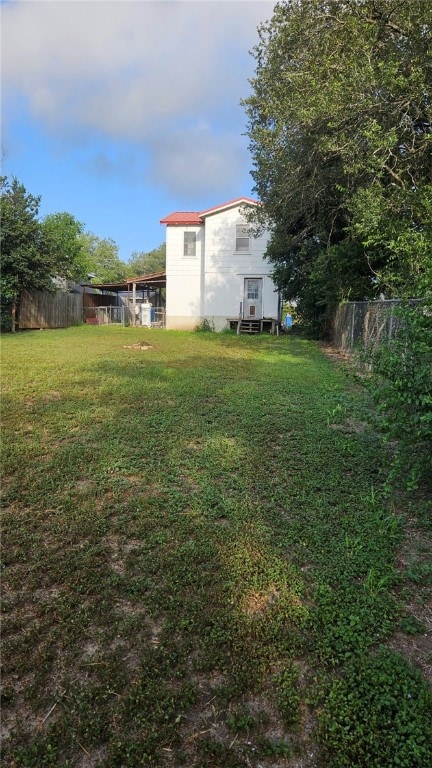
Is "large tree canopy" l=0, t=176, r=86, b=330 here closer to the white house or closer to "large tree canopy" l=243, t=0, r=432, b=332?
the white house

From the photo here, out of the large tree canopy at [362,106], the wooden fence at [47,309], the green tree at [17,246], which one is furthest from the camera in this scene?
the wooden fence at [47,309]

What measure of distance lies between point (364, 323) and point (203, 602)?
842cm

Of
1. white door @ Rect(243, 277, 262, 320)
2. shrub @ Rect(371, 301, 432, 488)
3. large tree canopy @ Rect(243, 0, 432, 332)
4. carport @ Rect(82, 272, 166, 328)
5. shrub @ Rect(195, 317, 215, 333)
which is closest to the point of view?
shrub @ Rect(371, 301, 432, 488)

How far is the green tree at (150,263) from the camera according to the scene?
60.2 meters

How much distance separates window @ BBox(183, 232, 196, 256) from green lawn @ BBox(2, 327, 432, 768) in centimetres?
1639

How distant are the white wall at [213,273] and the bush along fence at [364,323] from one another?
6.25 metres

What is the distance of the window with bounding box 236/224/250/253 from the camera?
1831cm

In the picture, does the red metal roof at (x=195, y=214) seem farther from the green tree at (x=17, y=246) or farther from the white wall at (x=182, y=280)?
the green tree at (x=17, y=246)

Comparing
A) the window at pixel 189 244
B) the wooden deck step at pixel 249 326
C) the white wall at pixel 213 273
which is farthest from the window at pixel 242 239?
the wooden deck step at pixel 249 326

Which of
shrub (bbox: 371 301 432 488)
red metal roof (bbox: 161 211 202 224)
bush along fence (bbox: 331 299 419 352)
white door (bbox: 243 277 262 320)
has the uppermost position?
red metal roof (bbox: 161 211 202 224)

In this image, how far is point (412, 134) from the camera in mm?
7609

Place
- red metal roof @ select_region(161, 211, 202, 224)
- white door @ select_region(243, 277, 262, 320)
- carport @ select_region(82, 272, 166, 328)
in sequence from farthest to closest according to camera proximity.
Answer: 1. carport @ select_region(82, 272, 166, 328)
2. red metal roof @ select_region(161, 211, 202, 224)
3. white door @ select_region(243, 277, 262, 320)

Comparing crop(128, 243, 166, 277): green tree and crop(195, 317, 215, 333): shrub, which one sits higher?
crop(128, 243, 166, 277): green tree

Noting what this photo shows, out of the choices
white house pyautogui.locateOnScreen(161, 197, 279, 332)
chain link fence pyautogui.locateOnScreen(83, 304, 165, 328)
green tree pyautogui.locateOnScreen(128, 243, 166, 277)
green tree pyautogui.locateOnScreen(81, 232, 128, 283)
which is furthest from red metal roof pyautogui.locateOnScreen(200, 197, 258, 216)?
green tree pyautogui.locateOnScreen(128, 243, 166, 277)
